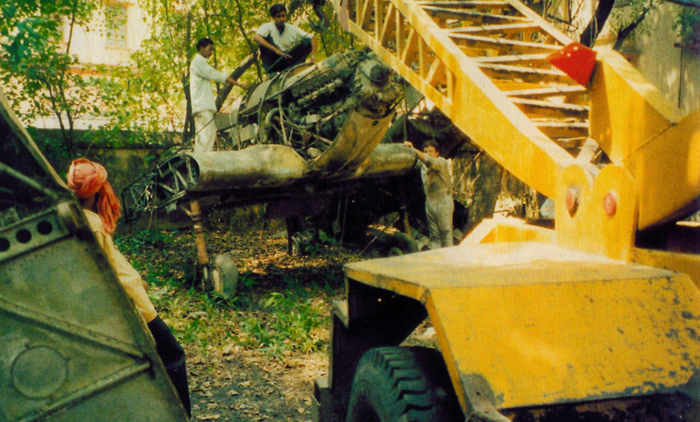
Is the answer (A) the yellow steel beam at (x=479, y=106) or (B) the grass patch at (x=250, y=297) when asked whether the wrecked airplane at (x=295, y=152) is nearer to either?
(B) the grass patch at (x=250, y=297)

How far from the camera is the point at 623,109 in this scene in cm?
265

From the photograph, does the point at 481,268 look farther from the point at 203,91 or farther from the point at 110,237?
the point at 203,91

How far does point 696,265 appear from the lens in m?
2.09

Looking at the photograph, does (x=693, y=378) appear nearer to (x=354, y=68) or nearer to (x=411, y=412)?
(x=411, y=412)

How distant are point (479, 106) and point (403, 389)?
1920mm

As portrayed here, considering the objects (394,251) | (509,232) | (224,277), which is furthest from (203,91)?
(509,232)

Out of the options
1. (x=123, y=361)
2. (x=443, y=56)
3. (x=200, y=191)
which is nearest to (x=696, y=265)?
(x=123, y=361)

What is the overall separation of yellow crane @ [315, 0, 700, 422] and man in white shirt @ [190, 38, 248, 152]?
7.20m

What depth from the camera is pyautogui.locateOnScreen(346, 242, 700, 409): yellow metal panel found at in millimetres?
1803

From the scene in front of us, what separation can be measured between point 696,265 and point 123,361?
2084mm

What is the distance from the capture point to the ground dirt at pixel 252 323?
5.36m

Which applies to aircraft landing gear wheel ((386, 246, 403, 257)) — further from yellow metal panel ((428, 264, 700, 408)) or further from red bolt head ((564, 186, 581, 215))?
yellow metal panel ((428, 264, 700, 408))

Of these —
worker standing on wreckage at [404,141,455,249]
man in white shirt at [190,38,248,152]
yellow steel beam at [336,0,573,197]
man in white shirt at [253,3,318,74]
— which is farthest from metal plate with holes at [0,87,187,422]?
worker standing on wreckage at [404,141,455,249]

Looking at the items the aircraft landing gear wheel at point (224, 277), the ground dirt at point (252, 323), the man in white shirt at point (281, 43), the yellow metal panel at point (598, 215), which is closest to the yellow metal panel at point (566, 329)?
the yellow metal panel at point (598, 215)
